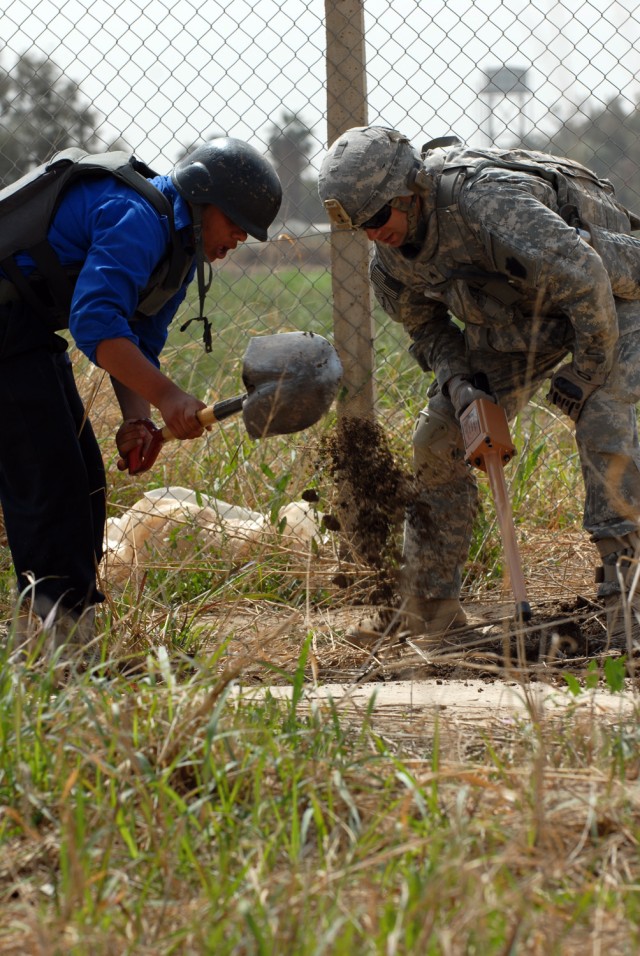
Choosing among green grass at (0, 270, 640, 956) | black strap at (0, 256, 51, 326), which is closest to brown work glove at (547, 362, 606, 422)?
green grass at (0, 270, 640, 956)

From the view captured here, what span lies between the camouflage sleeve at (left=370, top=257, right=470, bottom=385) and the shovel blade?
0.87 meters

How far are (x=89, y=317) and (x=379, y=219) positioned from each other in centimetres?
113

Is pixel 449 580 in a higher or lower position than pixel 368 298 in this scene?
lower

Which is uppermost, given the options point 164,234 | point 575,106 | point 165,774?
point 575,106

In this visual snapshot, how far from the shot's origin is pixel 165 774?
1.87m

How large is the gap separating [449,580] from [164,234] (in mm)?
1650

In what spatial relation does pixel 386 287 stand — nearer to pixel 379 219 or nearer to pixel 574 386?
pixel 379 219

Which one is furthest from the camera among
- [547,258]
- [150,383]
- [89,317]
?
[547,258]

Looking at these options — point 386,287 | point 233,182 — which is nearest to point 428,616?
point 386,287

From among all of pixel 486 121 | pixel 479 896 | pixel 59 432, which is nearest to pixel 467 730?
pixel 479 896

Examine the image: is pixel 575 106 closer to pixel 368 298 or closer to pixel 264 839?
pixel 368 298

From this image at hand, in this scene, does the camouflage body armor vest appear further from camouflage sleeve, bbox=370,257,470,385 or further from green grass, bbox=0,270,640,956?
green grass, bbox=0,270,640,956

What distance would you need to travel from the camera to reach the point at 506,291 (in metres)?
3.44

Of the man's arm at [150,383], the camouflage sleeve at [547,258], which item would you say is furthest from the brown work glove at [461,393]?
the man's arm at [150,383]
